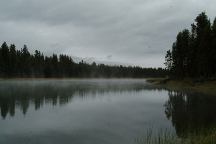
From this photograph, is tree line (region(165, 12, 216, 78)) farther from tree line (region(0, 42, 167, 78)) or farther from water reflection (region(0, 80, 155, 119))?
tree line (region(0, 42, 167, 78))

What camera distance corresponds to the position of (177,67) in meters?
88.1

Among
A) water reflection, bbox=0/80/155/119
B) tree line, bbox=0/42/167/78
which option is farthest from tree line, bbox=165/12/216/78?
tree line, bbox=0/42/167/78

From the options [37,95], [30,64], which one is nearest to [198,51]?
[37,95]

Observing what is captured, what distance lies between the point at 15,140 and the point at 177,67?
253 ft

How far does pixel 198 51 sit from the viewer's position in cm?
6506

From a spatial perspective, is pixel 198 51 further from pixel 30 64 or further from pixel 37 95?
pixel 30 64

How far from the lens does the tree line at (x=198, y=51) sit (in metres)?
60.2

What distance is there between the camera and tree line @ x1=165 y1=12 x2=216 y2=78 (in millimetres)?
60250

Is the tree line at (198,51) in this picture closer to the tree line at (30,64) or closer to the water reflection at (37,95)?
the water reflection at (37,95)

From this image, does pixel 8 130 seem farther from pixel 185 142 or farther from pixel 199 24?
pixel 199 24

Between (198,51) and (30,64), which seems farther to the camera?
(30,64)

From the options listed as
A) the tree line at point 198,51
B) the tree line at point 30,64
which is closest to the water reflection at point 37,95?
the tree line at point 198,51

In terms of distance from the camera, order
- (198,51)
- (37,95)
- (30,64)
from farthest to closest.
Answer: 1. (30,64)
2. (198,51)
3. (37,95)

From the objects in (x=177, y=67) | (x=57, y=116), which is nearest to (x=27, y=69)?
(x=177, y=67)
